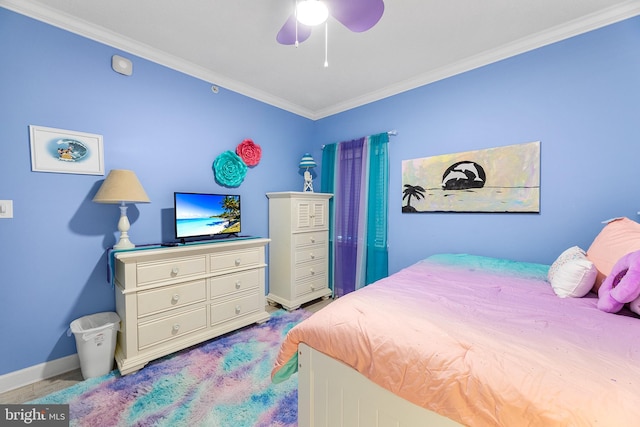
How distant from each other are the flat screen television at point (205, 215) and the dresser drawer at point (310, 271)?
88 cm

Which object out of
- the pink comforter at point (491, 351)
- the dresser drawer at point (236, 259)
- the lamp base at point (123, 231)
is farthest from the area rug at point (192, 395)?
the lamp base at point (123, 231)

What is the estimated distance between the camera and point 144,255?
1.84 meters

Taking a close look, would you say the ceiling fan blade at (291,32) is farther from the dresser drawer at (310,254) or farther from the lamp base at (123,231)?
the dresser drawer at (310,254)

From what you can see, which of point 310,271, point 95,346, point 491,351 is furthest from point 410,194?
point 95,346

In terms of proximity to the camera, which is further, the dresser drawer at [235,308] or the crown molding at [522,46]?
the dresser drawer at [235,308]

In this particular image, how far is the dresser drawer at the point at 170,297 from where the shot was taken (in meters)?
1.87

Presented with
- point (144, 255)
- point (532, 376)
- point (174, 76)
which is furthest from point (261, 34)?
point (532, 376)

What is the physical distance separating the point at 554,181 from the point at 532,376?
1974 millimetres

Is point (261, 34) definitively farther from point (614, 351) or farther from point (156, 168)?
point (614, 351)

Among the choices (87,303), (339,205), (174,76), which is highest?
(174,76)

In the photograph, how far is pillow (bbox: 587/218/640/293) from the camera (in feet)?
4.41

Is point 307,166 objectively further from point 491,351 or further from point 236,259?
point 491,351

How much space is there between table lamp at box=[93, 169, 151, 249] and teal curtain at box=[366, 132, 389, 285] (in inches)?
91.1

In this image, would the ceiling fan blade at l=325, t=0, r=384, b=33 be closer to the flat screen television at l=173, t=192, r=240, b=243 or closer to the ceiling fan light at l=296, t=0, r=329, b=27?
the ceiling fan light at l=296, t=0, r=329, b=27
